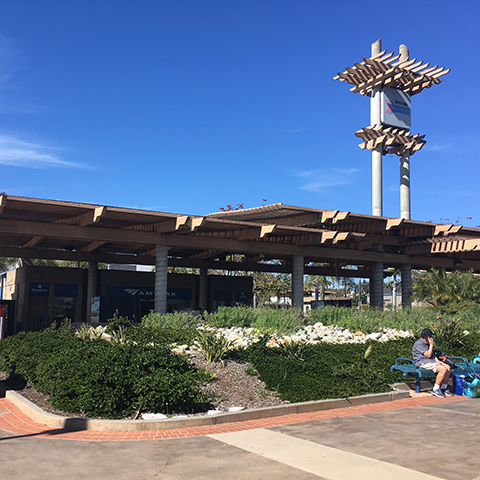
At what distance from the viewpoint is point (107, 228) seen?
27.6 meters

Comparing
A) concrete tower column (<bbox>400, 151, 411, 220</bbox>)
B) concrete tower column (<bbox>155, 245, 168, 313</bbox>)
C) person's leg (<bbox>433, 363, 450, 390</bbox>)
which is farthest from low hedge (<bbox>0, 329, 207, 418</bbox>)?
concrete tower column (<bbox>400, 151, 411, 220</bbox>)

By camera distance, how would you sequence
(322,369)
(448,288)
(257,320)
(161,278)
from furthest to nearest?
1. (161,278)
2. (448,288)
3. (257,320)
4. (322,369)

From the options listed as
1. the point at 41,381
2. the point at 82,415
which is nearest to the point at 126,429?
the point at 82,415

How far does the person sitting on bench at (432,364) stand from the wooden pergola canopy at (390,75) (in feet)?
132

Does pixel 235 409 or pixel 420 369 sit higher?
pixel 420 369

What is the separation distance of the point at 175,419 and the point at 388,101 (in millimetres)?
45195

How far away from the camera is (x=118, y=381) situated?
8797mm

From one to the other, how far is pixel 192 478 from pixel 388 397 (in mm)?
5988

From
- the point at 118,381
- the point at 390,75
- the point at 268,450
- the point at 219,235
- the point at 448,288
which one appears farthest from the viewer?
the point at 390,75

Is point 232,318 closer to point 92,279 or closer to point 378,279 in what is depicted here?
point 92,279

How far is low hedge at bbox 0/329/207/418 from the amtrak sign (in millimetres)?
42887

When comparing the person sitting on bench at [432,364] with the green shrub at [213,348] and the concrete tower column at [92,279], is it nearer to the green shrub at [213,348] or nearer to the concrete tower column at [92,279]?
the green shrub at [213,348]

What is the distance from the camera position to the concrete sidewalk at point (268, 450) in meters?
5.71

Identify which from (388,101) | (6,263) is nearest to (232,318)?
(388,101)
